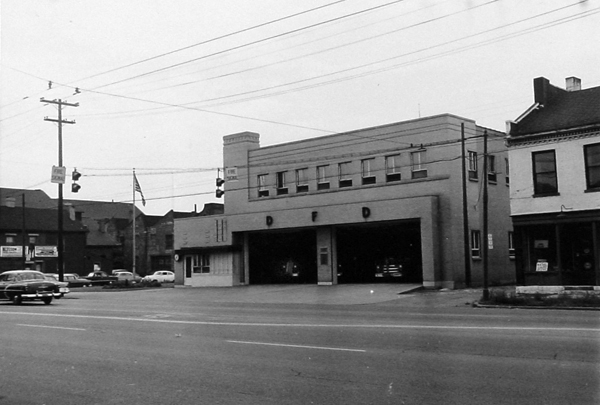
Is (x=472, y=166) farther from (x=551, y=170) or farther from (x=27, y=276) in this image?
(x=27, y=276)

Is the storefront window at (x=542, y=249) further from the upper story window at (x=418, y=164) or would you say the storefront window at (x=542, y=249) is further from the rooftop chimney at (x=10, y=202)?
the rooftop chimney at (x=10, y=202)

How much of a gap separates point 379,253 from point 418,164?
23.4 feet

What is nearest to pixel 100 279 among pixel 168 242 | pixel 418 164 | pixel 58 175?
pixel 168 242

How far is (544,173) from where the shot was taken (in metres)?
30.1

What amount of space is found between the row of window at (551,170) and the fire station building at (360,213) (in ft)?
12.2

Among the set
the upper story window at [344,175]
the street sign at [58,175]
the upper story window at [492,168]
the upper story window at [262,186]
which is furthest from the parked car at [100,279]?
the upper story window at [492,168]

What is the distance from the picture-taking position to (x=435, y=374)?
9.68 m

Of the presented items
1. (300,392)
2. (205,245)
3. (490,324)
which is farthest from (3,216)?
(300,392)

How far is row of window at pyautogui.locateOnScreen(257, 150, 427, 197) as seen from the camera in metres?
38.5

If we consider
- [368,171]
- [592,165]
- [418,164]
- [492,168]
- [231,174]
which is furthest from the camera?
[231,174]

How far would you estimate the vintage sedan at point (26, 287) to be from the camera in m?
32.1

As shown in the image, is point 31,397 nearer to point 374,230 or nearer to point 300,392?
point 300,392

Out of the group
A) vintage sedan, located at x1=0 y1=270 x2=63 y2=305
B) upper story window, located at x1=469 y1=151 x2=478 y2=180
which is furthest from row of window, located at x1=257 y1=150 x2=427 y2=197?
vintage sedan, located at x1=0 y1=270 x2=63 y2=305

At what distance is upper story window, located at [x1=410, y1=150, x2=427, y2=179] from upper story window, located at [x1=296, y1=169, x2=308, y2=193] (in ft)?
25.0
